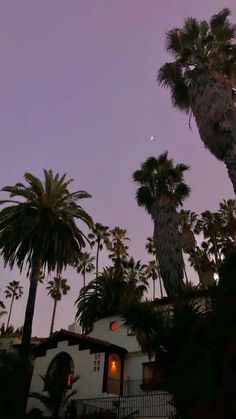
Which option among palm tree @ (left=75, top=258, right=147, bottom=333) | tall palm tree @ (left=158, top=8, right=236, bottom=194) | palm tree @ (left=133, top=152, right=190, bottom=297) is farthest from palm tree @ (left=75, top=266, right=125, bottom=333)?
tall palm tree @ (left=158, top=8, right=236, bottom=194)

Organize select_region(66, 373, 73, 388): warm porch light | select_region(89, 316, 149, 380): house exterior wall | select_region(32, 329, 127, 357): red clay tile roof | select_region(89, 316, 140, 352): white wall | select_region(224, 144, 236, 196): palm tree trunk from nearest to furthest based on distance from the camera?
select_region(224, 144, 236, 196): palm tree trunk → select_region(89, 316, 149, 380): house exterior wall → select_region(32, 329, 127, 357): red clay tile roof → select_region(66, 373, 73, 388): warm porch light → select_region(89, 316, 140, 352): white wall

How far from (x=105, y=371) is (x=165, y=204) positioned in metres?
12.1

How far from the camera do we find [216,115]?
19.0 meters

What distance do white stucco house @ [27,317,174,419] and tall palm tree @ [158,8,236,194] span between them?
47.6ft

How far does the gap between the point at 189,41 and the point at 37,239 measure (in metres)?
17.7

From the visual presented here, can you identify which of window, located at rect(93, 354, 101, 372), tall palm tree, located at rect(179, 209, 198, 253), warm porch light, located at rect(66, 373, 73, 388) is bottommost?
warm porch light, located at rect(66, 373, 73, 388)

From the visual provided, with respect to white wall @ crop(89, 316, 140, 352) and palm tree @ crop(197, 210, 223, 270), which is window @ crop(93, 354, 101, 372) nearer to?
white wall @ crop(89, 316, 140, 352)

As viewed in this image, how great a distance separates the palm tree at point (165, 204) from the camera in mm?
22375

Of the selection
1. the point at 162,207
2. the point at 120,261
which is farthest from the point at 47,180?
the point at 120,261

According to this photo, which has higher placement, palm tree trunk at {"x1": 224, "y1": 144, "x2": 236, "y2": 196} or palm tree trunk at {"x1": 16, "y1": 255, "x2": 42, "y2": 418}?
palm tree trunk at {"x1": 224, "y1": 144, "x2": 236, "y2": 196}

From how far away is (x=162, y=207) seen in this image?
2592 centimetres

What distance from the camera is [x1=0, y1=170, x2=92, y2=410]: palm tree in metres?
30.7

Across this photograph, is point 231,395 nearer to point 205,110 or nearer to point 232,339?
point 232,339

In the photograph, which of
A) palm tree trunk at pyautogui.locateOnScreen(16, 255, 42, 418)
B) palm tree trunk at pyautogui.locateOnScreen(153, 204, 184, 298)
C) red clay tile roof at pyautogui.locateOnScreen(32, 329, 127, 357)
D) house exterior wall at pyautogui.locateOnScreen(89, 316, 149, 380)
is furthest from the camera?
red clay tile roof at pyautogui.locateOnScreen(32, 329, 127, 357)
